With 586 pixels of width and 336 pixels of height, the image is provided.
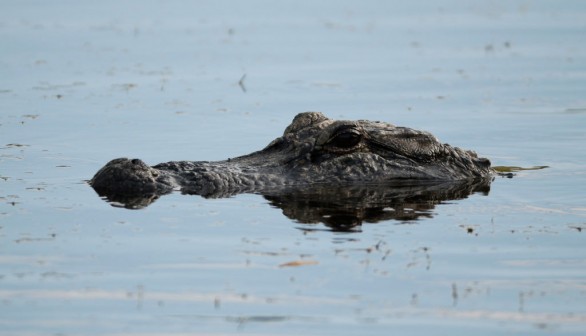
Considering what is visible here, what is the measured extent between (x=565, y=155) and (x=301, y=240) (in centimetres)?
620

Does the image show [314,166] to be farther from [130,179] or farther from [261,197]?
[130,179]

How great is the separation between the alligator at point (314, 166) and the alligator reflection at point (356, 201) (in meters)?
0.17

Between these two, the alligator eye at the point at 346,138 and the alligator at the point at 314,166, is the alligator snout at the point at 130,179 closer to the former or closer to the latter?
the alligator at the point at 314,166

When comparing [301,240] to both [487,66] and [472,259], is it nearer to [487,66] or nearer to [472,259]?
[472,259]

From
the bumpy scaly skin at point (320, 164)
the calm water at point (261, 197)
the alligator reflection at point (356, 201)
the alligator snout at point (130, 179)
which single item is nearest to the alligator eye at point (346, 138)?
the bumpy scaly skin at point (320, 164)

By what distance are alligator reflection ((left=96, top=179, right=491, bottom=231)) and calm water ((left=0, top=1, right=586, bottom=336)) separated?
0.64 feet

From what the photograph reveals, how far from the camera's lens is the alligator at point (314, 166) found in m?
12.5

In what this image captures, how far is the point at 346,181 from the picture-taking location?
43.7 feet

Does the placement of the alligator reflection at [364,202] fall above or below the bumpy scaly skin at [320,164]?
below

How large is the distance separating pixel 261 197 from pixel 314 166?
0.94m

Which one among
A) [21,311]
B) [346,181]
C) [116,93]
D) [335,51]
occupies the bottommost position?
[21,311]

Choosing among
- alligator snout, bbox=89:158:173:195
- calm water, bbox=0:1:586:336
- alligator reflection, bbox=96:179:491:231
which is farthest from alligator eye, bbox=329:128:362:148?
alligator snout, bbox=89:158:173:195

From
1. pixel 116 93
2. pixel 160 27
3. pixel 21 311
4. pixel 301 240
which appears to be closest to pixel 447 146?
pixel 301 240

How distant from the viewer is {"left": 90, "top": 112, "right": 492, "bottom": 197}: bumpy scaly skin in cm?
1272
